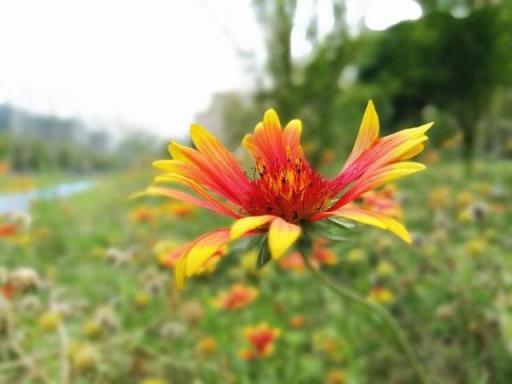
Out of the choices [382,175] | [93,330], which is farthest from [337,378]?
[382,175]

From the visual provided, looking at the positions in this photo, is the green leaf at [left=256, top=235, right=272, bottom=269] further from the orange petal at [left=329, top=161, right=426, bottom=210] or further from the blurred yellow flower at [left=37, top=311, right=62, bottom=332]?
the blurred yellow flower at [left=37, top=311, right=62, bottom=332]

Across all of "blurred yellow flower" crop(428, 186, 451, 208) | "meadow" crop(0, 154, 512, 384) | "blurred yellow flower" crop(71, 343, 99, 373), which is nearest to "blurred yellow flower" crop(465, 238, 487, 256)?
"meadow" crop(0, 154, 512, 384)

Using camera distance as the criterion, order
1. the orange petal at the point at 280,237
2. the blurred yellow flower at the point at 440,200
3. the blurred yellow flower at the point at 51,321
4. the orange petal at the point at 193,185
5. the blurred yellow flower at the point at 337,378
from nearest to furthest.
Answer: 1. the orange petal at the point at 280,237
2. the orange petal at the point at 193,185
3. the blurred yellow flower at the point at 51,321
4. the blurred yellow flower at the point at 337,378
5. the blurred yellow flower at the point at 440,200

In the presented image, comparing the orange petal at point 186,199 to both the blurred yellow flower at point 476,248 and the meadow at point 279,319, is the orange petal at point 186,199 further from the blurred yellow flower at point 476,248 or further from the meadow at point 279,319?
the blurred yellow flower at point 476,248

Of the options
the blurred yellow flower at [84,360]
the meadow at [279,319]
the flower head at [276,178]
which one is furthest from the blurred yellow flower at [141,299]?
the flower head at [276,178]

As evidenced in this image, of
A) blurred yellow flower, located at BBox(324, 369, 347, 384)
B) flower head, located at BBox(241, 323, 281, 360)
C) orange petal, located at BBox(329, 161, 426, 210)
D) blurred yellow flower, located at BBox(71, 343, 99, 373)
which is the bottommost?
blurred yellow flower, located at BBox(324, 369, 347, 384)

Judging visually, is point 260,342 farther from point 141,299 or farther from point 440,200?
point 440,200

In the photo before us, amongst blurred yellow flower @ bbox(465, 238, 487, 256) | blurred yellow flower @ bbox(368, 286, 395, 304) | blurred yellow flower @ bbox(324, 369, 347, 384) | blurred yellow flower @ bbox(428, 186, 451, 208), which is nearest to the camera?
blurred yellow flower @ bbox(324, 369, 347, 384)
